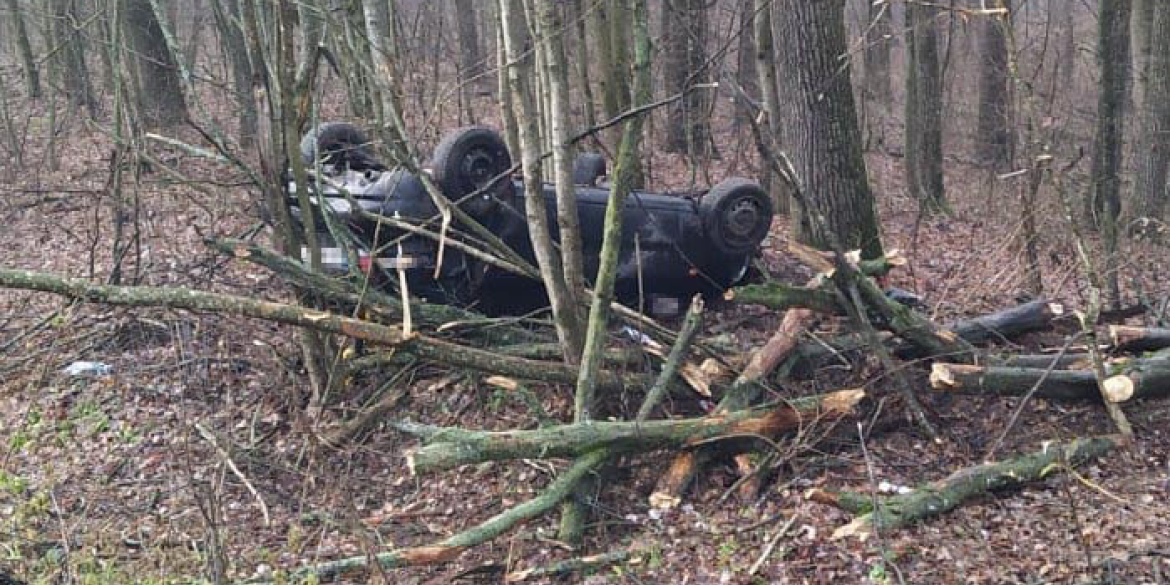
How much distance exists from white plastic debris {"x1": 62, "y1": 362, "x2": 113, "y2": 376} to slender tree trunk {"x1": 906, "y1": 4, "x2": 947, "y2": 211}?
11.0m

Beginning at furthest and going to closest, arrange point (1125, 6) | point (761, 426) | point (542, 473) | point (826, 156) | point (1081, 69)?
point (1081, 69), point (1125, 6), point (826, 156), point (542, 473), point (761, 426)

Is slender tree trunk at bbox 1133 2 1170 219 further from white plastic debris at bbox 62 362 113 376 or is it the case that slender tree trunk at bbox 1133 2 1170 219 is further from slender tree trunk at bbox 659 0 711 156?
white plastic debris at bbox 62 362 113 376

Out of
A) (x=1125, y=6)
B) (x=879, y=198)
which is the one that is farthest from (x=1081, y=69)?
(x=879, y=198)

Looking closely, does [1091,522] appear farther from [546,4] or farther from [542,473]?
[546,4]

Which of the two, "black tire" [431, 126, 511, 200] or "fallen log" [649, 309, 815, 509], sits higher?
"black tire" [431, 126, 511, 200]

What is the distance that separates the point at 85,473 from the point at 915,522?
16.7 feet

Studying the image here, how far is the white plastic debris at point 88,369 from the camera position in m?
8.05

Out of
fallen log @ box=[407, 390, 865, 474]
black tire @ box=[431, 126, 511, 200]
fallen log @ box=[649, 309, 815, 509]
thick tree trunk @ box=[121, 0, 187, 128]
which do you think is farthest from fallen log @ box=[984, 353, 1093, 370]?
thick tree trunk @ box=[121, 0, 187, 128]

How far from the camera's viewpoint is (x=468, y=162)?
748 cm

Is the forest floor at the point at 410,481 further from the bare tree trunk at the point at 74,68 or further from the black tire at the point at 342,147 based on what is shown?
the bare tree trunk at the point at 74,68

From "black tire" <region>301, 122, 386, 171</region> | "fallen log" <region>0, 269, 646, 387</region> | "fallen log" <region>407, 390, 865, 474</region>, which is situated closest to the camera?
"fallen log" <region>407, 390, 865, 474</region>

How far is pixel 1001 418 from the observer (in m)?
6.16

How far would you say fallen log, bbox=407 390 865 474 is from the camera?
18.6 feet

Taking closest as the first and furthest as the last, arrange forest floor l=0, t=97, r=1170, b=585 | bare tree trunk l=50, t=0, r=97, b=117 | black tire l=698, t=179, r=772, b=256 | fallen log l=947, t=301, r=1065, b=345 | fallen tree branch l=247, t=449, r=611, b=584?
1. forest floor l=0, t=97, r=1170, b=585
2. fallen tree branch l=247, t=449, r=611, b=584
3. fallen log l=947, t=301, r=1065, b=345
4. black tire l=698, t=179, r=772, b=256
5. bare tree trunk l=50, t=0, r=97, b=117
